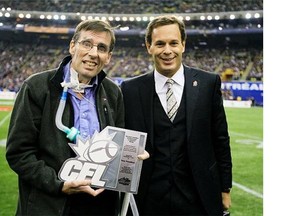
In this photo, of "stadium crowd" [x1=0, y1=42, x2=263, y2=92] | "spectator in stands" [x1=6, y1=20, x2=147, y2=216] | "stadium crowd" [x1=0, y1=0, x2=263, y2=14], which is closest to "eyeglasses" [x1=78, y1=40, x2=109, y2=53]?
"spectator in stands" [x1=6, y1=20, x2=147, y2=216]

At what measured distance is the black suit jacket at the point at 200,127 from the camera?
110 centimetres

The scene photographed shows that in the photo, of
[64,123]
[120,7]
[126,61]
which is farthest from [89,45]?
[126,61]

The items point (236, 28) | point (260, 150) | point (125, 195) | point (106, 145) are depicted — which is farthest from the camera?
point (236, 28)

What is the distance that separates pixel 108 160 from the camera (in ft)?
3.10

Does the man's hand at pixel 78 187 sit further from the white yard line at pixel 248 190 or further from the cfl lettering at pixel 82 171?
the white yard line at pixel 248 190

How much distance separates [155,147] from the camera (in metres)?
1.09

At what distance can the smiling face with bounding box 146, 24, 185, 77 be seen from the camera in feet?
3.56

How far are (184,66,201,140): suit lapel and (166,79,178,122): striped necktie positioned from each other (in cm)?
4

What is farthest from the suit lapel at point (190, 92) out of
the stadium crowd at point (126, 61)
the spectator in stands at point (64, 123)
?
the stadium crowd at point (126, 61)

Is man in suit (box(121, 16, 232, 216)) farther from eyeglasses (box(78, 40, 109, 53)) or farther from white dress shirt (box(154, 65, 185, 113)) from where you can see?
eyeglasses (box(78, 40, 109, 53))

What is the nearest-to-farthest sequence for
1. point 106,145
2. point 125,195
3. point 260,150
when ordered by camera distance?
point 106,145 < point 125,195 < point 260,150
